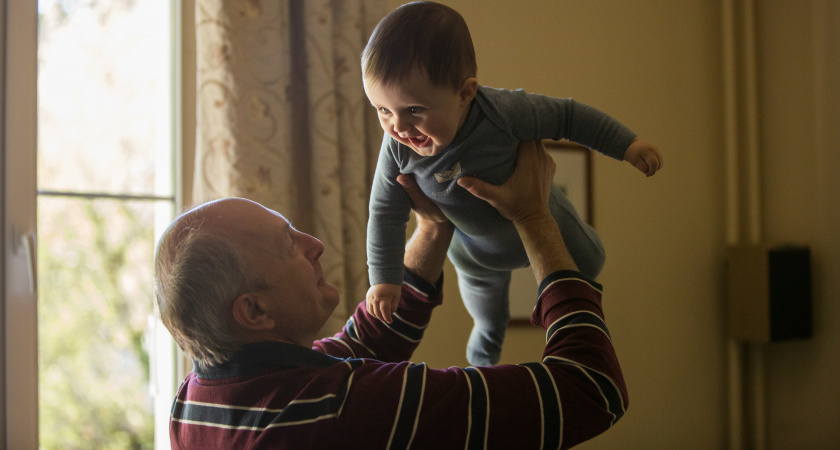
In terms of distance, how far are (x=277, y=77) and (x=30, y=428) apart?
130cm

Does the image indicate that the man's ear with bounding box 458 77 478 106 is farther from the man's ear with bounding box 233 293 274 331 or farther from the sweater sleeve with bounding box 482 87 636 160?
the man's ear with bounding box 233 293 274 331

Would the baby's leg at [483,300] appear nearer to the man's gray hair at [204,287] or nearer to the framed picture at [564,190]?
the man's gray hair at [204,287]

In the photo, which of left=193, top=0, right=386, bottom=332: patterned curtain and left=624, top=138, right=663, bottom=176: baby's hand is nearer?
left=624, top=138, right=663, bottom=176: baby's hand

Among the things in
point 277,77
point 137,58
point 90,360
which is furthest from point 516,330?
point 137,58

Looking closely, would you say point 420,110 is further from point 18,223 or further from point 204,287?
point 18,223

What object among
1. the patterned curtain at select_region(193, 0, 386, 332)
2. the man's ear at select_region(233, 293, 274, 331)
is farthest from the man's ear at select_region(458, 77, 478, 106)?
the patterned curtain at select_region(193, 0, 386, 332)

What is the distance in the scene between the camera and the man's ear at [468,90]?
44.7 inches

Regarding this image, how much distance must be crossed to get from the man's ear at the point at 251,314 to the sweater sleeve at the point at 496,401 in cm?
18

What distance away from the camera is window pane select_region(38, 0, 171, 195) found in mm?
2195

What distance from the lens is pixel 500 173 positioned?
120 cm

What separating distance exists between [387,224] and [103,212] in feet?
4.71

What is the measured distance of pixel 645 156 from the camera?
114 centimetres

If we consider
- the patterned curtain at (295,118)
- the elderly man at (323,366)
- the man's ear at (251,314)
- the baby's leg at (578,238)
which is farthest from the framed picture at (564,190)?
the man's ear at (251,314)

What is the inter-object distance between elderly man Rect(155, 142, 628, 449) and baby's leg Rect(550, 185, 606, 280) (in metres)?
0.15
